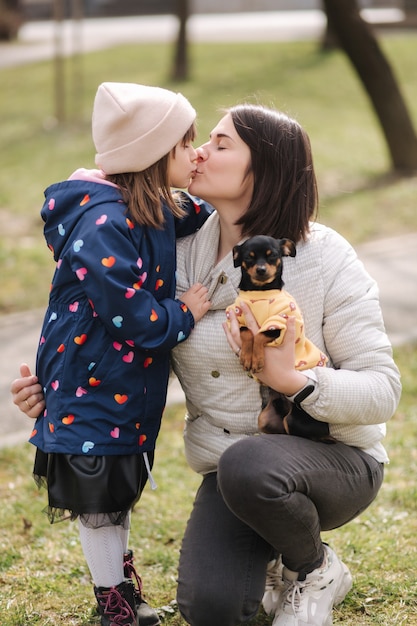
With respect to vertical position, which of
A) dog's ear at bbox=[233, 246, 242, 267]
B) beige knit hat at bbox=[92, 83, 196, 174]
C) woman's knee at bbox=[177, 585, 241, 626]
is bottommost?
woman's knee at bbox=[177, 585, 241, 626]

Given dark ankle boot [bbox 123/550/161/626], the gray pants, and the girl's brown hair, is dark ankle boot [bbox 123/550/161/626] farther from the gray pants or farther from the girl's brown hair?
the girl's brown hair

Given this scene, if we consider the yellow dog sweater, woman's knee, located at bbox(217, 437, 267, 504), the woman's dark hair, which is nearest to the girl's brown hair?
the woman's dark hair

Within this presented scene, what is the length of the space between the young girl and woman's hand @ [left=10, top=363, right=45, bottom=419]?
1.5 inches

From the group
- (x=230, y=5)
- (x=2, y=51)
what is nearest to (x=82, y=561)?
(x=2, y=51)

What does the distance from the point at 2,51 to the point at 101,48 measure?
293 centimetres

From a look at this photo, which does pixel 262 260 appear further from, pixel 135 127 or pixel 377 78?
pixel 377 78

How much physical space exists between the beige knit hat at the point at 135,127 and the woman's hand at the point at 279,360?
1.69ft

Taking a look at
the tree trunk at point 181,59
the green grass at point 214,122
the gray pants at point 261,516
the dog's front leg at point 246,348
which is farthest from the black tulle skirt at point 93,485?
the tree trunk at point 181,59

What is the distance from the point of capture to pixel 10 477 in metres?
4.27

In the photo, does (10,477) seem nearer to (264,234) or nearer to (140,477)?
(140,477)

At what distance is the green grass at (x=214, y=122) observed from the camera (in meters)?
8.91

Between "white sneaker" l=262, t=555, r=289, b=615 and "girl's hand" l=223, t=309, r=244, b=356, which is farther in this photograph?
"white sneaker" l=262, t=555, r=289, b=615

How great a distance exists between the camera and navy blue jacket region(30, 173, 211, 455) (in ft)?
8.55

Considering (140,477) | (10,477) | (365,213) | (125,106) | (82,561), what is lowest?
(365,213)
